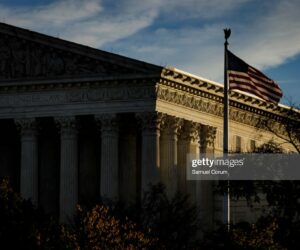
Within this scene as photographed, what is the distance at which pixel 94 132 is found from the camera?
94.0 meters

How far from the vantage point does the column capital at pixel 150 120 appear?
8806cm

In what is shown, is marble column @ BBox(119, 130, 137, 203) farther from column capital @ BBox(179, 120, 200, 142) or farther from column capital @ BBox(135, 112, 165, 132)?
column capital @ BBox(135, 112, 165, 132)

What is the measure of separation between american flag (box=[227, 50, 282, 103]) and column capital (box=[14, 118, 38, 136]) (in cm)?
1934

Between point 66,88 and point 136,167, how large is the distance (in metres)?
7.82

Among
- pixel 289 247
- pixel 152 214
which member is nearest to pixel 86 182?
pixel 152 214

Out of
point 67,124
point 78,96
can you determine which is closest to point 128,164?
point 67,124

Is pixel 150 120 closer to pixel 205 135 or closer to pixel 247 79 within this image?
pixel 205 135

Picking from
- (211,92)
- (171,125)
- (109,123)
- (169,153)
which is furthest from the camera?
(211,92)

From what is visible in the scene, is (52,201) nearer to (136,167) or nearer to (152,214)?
(136,167)

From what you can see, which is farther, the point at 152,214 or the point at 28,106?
the point at 28,106

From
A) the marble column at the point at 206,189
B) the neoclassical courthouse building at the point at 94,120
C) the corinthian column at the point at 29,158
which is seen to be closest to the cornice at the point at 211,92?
the neoclassical courthouse building at the point at 94,120

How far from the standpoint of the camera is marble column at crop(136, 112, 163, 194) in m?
88.2

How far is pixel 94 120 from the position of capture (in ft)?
297

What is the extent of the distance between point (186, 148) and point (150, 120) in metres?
7.01
